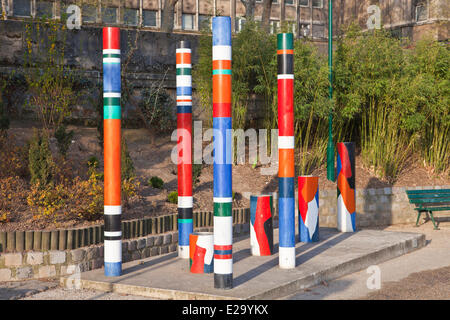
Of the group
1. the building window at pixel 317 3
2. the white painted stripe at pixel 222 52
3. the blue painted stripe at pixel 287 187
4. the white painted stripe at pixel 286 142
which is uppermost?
the building window at pixel 317 3

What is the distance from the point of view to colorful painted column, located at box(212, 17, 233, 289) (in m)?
7.00

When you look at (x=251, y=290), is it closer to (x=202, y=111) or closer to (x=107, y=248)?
(x=107, y=248)

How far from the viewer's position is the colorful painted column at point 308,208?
9.88m

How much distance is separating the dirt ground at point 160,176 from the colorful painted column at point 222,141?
9.00 ft

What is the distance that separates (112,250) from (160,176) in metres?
5.01

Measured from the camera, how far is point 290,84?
7.91 metres

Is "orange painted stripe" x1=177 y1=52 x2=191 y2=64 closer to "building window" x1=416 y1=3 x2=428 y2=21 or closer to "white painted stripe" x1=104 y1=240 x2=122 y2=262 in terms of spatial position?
"white painted stripe" x1=104 y1=240 x2=122 y2=262

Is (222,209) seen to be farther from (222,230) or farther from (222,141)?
(222,141)

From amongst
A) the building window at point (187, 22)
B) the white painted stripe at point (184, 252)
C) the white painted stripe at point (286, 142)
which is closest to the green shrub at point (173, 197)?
the white painted stripe at point (184, 252)

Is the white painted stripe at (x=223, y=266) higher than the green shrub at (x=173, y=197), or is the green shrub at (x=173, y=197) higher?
the green shrub at (x=173, y=197)

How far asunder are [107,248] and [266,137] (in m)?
7.51

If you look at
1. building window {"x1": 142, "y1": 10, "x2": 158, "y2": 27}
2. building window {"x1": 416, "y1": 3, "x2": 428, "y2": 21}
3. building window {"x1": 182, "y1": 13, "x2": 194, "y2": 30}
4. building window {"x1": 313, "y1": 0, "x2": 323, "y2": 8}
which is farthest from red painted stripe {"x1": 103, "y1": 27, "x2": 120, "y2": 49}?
building window {"x1": 313, "y1": 0, "x2": 323, "y2": 8}

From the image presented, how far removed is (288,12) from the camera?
146 feet

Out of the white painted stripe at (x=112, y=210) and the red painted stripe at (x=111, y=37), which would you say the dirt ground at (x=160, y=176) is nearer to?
the white painted stripe at (x=112, y=210)
